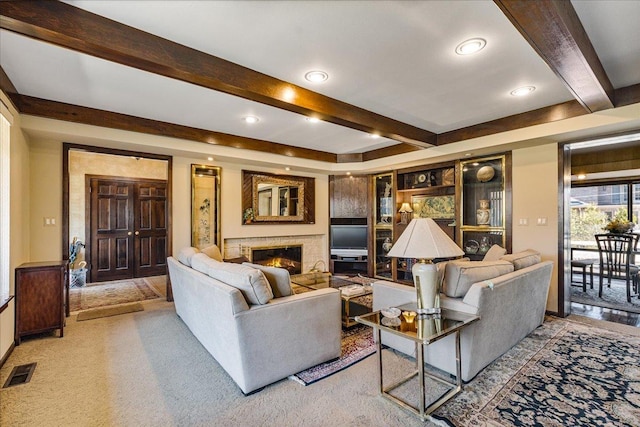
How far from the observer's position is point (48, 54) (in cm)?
229

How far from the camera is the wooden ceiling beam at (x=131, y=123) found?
3141 millimetres

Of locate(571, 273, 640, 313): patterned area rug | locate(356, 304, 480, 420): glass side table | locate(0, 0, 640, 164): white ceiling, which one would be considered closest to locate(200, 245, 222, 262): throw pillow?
locate(0, 0, 640, 164): white ceiling

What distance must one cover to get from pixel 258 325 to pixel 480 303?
1.57 meters

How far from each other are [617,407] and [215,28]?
3560 millimetres

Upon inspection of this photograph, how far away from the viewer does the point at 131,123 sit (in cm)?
367

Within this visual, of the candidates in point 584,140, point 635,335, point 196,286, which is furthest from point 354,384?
point 584,140

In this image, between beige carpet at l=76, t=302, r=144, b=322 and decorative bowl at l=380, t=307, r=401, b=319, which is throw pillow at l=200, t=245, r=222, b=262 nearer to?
beige carpet at l=76, t=302, r=144, b=322

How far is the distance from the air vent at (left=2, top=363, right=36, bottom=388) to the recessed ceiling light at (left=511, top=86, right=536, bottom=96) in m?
4.82

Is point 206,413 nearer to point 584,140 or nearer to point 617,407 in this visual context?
point 617,407

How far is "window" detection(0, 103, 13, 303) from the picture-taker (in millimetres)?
2559

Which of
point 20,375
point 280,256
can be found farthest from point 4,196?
point 280,256

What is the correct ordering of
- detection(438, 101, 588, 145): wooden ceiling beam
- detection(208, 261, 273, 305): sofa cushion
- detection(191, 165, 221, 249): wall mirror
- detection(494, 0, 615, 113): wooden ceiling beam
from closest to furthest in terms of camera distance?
detection(494, 0, 615, 113): wooden ceiling beam, detection(208, 261, 273, 305): sofa cushion, detection(438, 101, 588, 145): wooden ceiling beam, detection(191, 165, 221, 249): wall mirror

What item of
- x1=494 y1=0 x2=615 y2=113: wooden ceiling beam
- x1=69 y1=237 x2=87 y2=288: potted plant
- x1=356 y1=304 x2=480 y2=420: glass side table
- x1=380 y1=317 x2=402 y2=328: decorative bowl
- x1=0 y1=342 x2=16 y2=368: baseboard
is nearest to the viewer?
x1=494 y1=0 x2=615 y2=113: wooden ceiling beam

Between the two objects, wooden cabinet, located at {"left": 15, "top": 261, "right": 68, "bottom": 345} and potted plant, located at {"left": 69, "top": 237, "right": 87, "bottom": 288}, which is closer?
wooden cabinet, located at {"left": 15, "top": 261, "right": 68, "bottom": 345}
